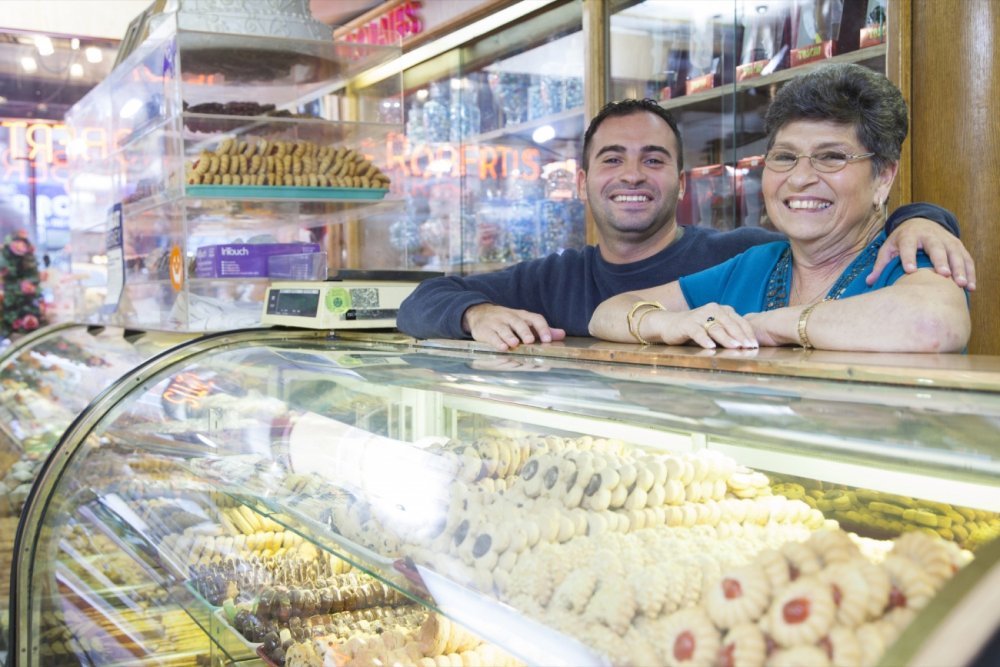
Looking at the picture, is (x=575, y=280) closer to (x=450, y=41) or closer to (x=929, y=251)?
(x=929, y=251)

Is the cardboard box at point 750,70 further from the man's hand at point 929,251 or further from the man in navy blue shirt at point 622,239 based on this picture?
the man's hand at point 929,251

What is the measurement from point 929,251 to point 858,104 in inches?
12.5

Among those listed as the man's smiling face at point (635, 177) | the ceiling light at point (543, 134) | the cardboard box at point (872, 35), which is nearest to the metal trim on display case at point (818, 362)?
the man's smiling face at point (635, 177)

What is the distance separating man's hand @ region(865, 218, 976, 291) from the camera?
1.49 metres

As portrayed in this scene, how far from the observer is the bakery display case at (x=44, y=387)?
10.7 ft

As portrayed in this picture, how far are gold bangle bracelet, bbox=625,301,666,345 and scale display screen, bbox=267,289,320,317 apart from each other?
0.78m

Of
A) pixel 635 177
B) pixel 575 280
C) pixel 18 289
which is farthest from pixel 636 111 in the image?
pixel 18 289

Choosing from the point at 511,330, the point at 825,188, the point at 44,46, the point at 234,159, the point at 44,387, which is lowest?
the point at 44,387

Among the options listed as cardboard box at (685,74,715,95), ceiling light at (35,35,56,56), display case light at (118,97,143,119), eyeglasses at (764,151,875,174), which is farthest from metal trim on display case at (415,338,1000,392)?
ceiling light at (35,35,56,56)

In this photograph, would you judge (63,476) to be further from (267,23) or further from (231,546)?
(267,23)

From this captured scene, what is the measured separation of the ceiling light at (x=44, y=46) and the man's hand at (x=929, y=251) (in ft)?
17.4

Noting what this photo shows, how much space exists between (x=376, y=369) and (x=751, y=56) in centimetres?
198

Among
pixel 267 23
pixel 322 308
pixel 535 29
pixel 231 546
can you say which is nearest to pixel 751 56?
pixel 535 29

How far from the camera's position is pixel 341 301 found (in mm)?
2252
